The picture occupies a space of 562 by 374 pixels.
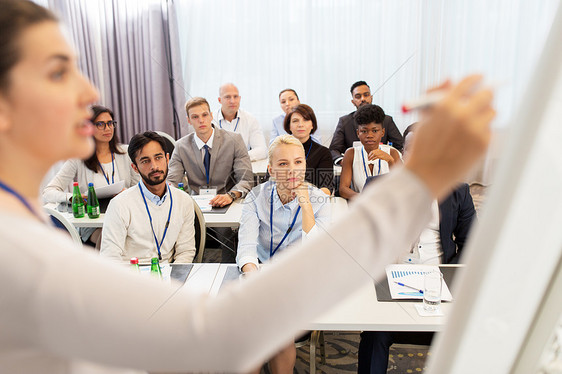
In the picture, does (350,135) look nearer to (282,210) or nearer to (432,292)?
(282,210)

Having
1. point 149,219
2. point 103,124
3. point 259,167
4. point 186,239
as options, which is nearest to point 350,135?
point 259,167

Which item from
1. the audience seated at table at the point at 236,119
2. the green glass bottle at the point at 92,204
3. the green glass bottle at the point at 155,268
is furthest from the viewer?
the audience seated at table at the point at 236,119

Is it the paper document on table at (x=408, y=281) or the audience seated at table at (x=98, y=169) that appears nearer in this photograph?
the paper document on table at (x=408, y=281)

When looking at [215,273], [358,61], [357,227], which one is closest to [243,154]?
[215,273]

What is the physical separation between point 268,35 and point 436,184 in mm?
5163

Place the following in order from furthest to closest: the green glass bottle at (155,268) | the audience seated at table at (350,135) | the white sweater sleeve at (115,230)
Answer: the audience seated at table at (350,135) → the white sweater sleeve at (115,230) → the green glass bottle at (155,268)

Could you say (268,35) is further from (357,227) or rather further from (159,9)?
(357,227)

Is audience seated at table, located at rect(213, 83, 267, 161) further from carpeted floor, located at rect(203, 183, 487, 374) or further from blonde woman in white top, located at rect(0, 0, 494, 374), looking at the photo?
blonde woman in white top, located at rect(0, 0, 494, 374)

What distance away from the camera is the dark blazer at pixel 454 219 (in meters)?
2.08

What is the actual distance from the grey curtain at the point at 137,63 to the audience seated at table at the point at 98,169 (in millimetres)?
2151

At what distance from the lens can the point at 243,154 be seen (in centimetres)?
344

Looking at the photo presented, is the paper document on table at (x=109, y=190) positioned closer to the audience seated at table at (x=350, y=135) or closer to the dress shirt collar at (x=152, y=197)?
the dress shirt collar at (x=152, y=197)

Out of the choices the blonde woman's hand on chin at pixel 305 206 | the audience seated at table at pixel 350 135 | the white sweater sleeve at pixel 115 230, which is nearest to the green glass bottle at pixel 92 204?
the white sweater sleeve at pixel 115 230

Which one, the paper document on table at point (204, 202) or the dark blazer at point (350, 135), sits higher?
the dark blazer at point (350, 135)
